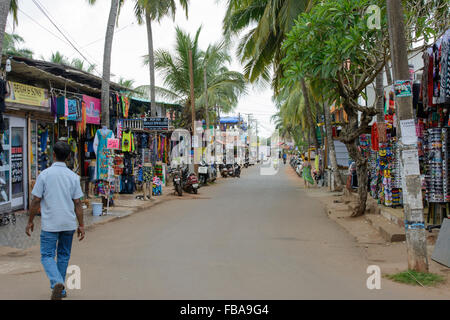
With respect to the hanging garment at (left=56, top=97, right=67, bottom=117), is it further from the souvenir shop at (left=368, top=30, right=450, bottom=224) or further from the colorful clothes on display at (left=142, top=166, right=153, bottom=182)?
the souvenir shop at (left=368, top=30, right=450, bottom=224)

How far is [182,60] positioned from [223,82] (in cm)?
398

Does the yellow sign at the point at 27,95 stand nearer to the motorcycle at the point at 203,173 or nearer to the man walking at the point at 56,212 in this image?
the man walking at the point at 56,212

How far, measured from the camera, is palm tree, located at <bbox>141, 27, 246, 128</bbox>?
87.8ft

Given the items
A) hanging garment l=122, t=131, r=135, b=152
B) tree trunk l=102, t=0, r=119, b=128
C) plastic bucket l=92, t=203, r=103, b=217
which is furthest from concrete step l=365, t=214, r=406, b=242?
hanging garment l=122, t=131, r=135, b=152

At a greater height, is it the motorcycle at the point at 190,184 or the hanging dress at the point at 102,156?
the hanging dress at the point at 102,156

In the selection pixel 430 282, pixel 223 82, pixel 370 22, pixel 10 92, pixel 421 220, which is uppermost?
pixel 223 82

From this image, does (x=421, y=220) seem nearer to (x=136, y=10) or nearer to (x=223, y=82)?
(x=136, y=10)

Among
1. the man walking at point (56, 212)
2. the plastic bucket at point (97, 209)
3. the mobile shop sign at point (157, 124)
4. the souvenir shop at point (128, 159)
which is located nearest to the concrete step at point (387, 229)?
the man walking at point (56, 212)

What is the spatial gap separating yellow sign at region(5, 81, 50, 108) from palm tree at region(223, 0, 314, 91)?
8.99 m

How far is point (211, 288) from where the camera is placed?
5625 millimetres

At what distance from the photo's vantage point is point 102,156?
527 inches

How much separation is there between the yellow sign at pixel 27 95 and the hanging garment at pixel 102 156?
1.77 metres

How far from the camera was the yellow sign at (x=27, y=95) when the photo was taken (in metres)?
11.1

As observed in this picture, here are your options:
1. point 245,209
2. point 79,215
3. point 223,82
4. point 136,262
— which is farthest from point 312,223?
point 223,82
